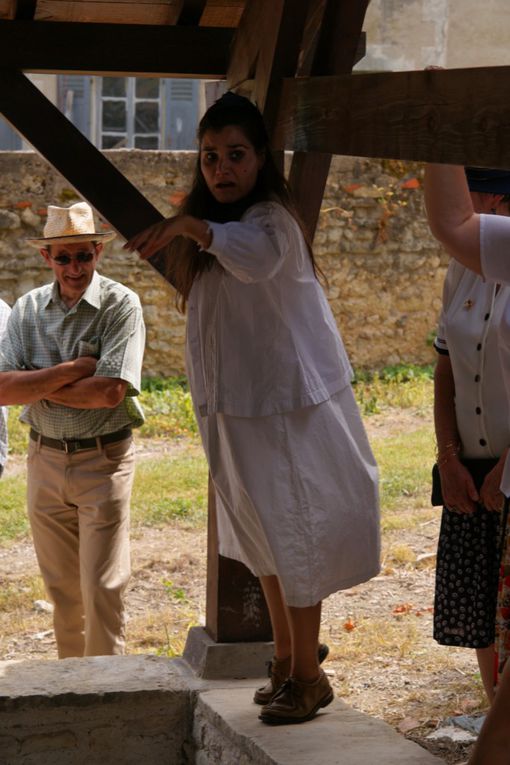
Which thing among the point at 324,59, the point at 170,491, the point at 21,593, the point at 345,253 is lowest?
the point at 21,593

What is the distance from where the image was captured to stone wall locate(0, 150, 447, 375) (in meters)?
10.3

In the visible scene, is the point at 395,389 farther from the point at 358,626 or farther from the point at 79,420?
the point at 79,420

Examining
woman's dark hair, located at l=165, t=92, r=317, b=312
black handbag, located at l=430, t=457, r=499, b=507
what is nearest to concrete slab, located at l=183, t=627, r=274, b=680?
black handbag, located at l=430, t=457, r=499, b=507

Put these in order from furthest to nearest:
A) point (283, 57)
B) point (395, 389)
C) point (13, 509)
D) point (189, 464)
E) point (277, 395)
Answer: point (395, 389) < point (189, 464) < point (13, 509) < point (283, 57) < point (277, 395)

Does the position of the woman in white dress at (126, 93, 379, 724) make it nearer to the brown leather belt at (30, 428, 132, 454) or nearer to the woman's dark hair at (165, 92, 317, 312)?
the woman's dark hair at (165, 92, 317, 312)

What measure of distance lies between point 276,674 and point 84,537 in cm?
157

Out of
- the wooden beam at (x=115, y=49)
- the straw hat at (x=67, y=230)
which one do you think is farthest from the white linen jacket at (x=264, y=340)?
the straw hat at (x=67, y=230)

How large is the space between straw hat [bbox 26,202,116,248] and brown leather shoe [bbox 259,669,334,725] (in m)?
2.29

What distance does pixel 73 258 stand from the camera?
16.4ft

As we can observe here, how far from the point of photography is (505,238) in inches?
93.1

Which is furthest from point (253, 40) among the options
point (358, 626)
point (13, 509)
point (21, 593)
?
point (13, 509)

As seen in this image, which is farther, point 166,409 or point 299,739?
point 166,409

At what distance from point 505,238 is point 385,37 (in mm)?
14743

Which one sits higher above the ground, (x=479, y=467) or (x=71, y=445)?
(x=479, y=467)
